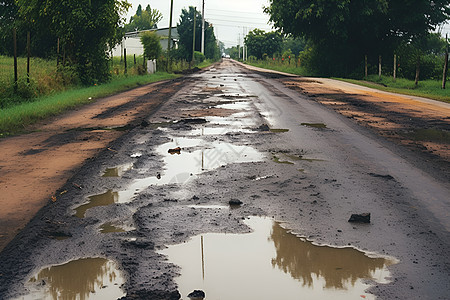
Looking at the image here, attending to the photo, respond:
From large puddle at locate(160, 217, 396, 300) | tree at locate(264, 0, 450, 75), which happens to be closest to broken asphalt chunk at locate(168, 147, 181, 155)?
large puddle at locate(160, 217, 396, 300)

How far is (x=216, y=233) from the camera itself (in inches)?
176

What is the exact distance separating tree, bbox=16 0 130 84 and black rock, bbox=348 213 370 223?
58.3 feet

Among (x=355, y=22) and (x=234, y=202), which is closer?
(x=234, y=202)

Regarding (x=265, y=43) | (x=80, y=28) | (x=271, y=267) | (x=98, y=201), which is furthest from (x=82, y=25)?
(x=265, y=43)

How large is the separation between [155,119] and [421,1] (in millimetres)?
28036

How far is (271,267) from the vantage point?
386 cm

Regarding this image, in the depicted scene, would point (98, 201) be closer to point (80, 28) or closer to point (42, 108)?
point (42, 108)

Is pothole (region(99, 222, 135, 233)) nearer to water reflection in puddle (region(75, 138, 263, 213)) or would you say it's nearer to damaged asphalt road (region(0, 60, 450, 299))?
damaged asphalt road (region(0, 60, 450, 299))

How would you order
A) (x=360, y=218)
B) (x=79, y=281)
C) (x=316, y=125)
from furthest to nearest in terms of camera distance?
1. (x=316, y=125)
2. (x=360, y=218)
3. (x=79, y=281)

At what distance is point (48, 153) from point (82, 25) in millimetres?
13993

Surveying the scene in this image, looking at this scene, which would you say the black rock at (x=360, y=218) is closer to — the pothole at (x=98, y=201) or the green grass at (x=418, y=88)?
the pothole at (x=98, y=201)

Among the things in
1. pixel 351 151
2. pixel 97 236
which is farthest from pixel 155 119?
pixel 97 236

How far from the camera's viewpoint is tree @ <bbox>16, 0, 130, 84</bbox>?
20.1 meters

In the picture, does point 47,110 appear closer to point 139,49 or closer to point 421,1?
point 421,1
